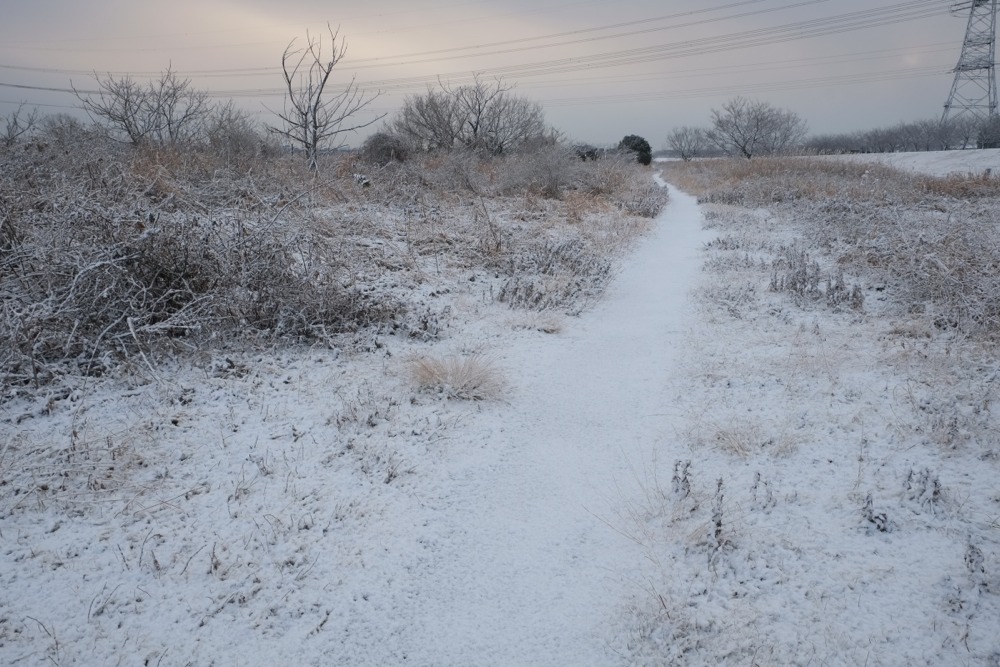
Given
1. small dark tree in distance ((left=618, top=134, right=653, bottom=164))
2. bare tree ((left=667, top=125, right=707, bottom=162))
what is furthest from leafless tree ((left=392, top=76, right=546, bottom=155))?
bare tree ((left=667, top=125, right=707, bottom=162))

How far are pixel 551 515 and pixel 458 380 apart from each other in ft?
5.55

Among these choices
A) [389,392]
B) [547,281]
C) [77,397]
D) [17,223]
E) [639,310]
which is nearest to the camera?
[77,397]

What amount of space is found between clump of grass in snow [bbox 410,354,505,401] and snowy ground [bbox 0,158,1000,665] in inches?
4.5

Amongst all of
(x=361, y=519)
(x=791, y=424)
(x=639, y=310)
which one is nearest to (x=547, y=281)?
(x=639, y=310)

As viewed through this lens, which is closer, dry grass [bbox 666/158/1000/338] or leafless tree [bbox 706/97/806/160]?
dry grass [bbox 666/158/1000/338]

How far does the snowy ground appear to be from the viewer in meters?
2.26

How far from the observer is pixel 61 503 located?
2.88 meters

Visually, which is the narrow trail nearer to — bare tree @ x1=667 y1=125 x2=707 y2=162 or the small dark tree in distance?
the small dark tree in distance

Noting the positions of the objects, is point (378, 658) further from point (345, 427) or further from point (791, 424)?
point (791, 424)

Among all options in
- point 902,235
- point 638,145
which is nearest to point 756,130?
point 638,145

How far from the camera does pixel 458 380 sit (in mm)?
4484

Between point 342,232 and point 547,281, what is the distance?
3.71 meters

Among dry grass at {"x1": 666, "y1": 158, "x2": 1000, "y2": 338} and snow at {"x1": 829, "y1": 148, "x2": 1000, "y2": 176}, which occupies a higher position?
snow at {"x1": 829, "y1": 148, "x2": 1000, "y2": 176}

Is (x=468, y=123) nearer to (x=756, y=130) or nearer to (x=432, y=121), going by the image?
(x=432, y=121)
